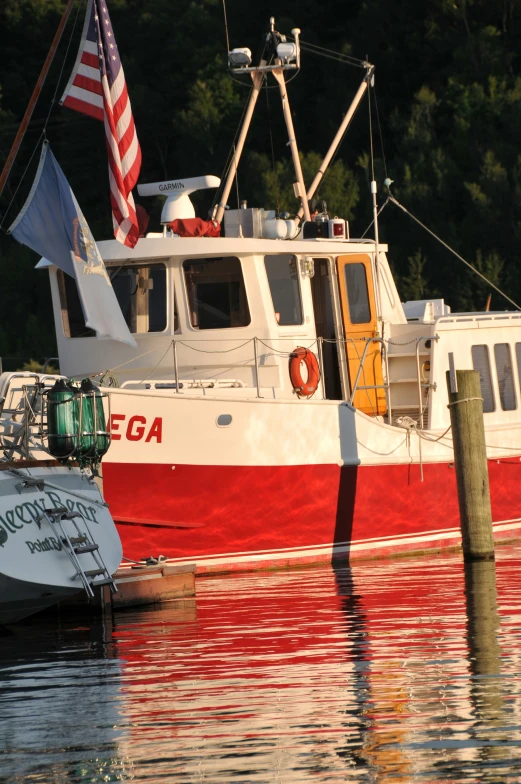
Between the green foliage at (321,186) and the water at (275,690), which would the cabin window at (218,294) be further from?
the green foliage at (321,186)

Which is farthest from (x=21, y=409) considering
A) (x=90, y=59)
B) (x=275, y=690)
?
(x=275, y=690)

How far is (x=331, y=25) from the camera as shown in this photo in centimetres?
5981

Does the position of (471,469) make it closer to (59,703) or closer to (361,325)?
(361,325)

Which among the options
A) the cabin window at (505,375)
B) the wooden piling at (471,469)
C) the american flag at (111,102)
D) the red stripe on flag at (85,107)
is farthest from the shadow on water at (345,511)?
the red stripe on flag at (85,107)

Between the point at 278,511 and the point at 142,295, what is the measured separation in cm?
288

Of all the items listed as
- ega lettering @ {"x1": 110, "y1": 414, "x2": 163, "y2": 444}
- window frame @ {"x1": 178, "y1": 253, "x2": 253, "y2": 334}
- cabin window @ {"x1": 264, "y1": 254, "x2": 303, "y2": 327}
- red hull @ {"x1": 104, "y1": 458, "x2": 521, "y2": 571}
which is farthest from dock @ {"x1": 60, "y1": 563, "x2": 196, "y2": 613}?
cabin window @ {"x1": 264, "y1": 254, "x2": 303, "y2": 327}

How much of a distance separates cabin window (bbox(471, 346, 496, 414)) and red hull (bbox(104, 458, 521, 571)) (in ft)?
2.47

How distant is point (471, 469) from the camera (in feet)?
55.4

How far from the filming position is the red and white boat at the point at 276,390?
615 inches

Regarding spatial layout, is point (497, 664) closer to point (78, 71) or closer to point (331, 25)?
point (78, 71)

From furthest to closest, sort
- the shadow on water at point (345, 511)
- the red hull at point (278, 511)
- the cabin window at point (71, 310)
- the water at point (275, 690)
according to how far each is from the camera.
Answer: the cabin window at point (71, 310), the shadow on water at point (345, 511), the red hull at point (278, 511), the water at point (275, 690)

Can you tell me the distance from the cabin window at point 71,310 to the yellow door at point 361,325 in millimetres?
2992

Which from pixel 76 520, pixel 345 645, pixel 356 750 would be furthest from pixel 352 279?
pixel 356 750

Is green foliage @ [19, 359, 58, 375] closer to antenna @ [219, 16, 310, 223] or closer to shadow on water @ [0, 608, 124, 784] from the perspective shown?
antenna @ [219, 16, 310, 223]
